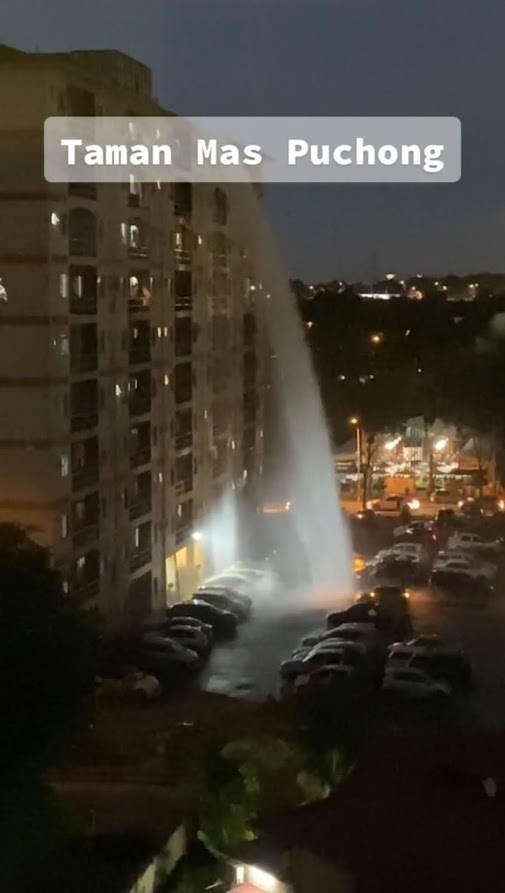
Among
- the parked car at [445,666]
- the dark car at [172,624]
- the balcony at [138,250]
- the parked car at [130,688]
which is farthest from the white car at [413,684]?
the balcony at [138,250]

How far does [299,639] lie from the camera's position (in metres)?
4.43

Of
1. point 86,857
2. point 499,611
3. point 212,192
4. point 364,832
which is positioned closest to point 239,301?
point 212,192

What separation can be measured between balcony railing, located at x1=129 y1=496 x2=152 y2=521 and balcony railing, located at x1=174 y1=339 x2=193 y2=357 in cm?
70

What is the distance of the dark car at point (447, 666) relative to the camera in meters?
3.76

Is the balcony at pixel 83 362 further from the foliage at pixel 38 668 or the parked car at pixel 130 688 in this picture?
the foliage at pixel 38 668

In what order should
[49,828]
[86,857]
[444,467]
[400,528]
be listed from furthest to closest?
[444,467] → [400,528] → [86,857] → [49,828]

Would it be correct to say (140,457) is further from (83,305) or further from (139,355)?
(83,305)

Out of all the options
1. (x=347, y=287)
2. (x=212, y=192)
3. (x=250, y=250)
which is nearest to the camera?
(x=212, y=192)

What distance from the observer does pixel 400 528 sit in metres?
6.49

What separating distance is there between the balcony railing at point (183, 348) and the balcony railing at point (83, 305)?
882 mm

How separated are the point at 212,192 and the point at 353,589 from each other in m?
1.79

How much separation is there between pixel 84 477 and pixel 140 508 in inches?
22.4

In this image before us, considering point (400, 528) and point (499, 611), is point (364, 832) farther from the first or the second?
point (400, 528)

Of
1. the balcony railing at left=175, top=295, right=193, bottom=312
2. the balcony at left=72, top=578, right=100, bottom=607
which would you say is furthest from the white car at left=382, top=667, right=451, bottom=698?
the balcony railing at left=175, top=295, right=193, bottom=312
